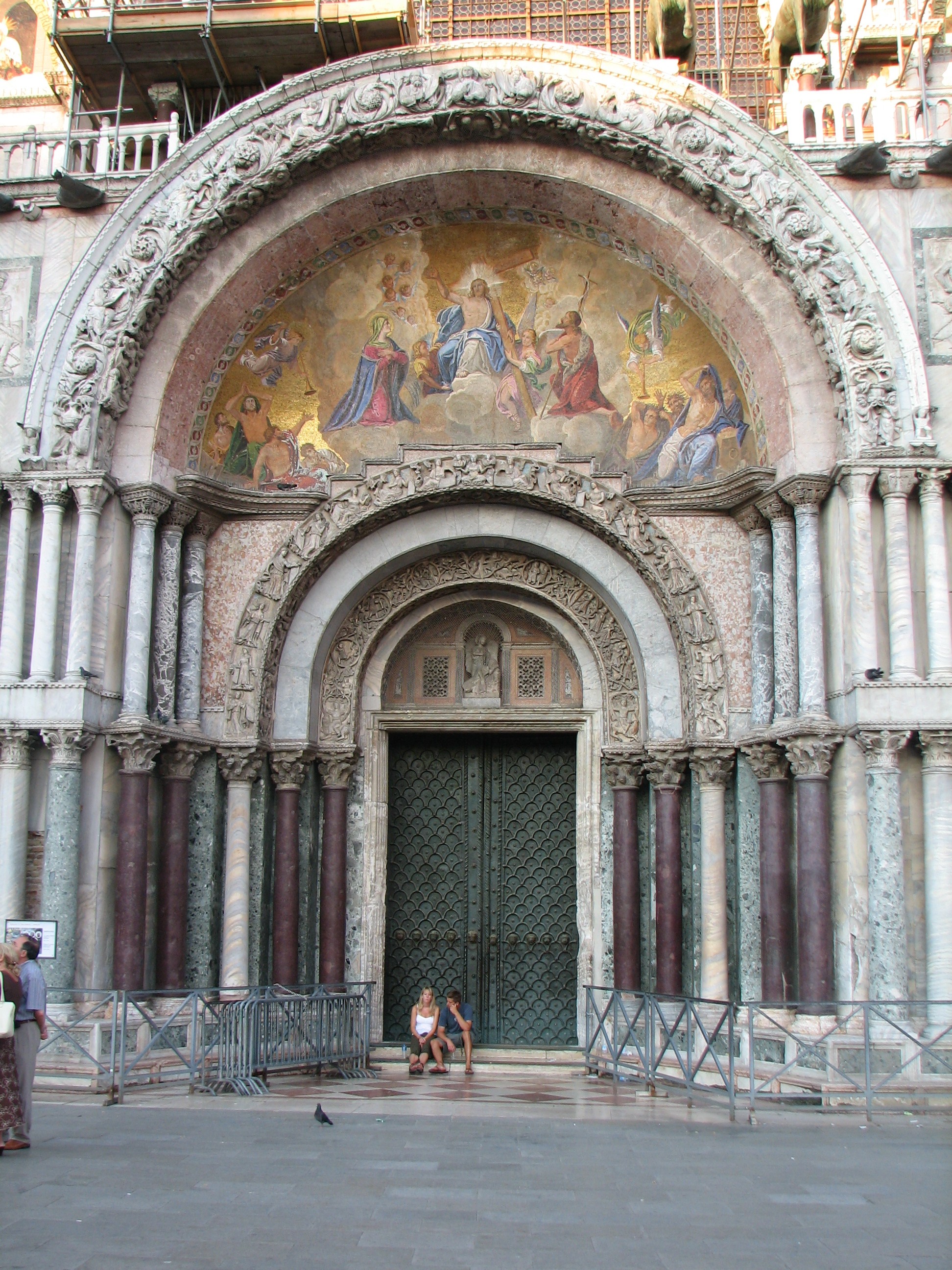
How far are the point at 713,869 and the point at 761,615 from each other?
2.81 m

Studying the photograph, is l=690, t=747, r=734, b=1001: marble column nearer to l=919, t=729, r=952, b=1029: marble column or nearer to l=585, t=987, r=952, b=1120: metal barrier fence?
l=585, t=987, r=952, b=1120: metal barrier fence

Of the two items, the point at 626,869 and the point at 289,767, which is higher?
the point at 289,767

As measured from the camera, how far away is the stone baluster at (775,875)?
13.1 meters

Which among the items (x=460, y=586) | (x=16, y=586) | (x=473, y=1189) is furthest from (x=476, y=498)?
(x=473, y=1189)

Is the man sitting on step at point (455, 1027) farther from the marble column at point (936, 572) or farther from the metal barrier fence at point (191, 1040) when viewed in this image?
the marble column at point (936, 572)

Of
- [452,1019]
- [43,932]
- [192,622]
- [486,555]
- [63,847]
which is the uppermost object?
[486,555]

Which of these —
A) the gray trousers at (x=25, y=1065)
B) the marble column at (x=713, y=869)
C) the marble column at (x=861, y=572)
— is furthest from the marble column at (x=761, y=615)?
the gray trousers at (x=25, y=1065)

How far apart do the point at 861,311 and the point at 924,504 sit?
2.11 m

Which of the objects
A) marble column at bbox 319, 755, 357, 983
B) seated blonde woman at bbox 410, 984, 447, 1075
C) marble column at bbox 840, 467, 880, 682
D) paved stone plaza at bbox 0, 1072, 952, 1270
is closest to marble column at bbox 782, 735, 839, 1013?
marble column at bbox 840, 467, 880, 682

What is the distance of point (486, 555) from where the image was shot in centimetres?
1570

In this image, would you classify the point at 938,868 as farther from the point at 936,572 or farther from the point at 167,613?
the point at 167,613

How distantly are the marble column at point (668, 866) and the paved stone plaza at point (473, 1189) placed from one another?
10.9 feet

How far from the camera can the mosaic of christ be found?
49.8ft

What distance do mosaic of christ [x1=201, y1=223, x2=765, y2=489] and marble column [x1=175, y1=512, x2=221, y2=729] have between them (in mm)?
803
